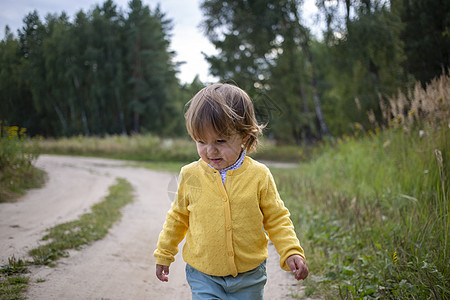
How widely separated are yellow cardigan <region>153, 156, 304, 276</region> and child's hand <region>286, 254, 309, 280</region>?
24mm

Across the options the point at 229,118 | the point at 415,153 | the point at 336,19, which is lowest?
the point at 415,153

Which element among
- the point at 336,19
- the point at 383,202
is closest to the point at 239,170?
the point at 383,202

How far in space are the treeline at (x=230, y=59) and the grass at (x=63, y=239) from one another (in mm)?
1566

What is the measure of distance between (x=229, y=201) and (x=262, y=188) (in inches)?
7.9

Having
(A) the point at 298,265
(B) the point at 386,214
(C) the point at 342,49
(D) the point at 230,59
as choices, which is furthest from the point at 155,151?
(A) the point at 298,265

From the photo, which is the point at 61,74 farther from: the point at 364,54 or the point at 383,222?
the point at 364,54

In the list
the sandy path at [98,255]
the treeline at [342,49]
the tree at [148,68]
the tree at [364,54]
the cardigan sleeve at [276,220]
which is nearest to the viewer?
the cardigan sleeve at [276,220]

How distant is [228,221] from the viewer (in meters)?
1.90

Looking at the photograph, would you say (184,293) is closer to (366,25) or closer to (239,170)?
(239,170)

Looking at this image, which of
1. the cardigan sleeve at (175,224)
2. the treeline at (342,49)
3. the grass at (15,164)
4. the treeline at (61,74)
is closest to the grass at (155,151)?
the treeline at (342,49)

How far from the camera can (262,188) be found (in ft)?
6.46

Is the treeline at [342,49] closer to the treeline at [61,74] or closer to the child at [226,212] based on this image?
the child at [226,212]

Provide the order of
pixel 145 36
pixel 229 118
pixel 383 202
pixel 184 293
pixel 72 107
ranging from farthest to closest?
pixel 145 36 < pixel 72 107 < pixel 383 202 < pixel 184 293 < pixel 229 118

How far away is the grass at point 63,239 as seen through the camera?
7.89 feet
